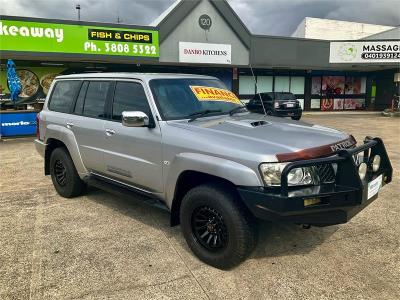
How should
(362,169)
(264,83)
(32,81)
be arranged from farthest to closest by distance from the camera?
(264,83)
(32,81)
(362,169)

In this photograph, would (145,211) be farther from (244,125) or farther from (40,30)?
(40,30)

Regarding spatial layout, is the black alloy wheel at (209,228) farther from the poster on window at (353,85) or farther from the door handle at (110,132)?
the poster on window at (353,85)

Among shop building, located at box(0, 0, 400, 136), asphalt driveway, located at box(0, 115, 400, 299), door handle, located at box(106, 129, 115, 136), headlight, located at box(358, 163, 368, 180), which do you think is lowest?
asphalt driveway, located at box(0, 115, 400, 299)

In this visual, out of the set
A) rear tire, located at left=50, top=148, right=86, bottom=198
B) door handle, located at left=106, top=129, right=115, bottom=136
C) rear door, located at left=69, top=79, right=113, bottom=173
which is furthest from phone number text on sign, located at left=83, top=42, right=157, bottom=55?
door handle, located at left=106, top=129, right=115, bottom=136

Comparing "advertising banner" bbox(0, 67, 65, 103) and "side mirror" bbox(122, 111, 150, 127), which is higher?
"advertising banner" bbox(0, 67, 65, 103)

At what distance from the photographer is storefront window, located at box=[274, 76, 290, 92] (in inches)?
963

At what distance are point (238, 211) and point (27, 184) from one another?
188 inches

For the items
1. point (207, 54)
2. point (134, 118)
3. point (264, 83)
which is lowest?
point (134, 118)

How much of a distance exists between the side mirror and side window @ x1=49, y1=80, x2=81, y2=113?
6.28 feet

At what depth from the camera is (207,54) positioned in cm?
1939

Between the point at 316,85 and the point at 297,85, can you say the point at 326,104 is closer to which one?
the point at 316,85

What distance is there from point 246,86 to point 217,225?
21250 millimetres

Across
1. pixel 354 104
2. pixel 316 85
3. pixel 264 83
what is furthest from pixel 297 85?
pixel 354 104

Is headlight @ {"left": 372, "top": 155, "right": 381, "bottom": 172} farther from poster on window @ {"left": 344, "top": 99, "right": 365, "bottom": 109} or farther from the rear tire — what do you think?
poster on window @ {"left": 344, "top": 99, "right": 365, "bottom": 109}
